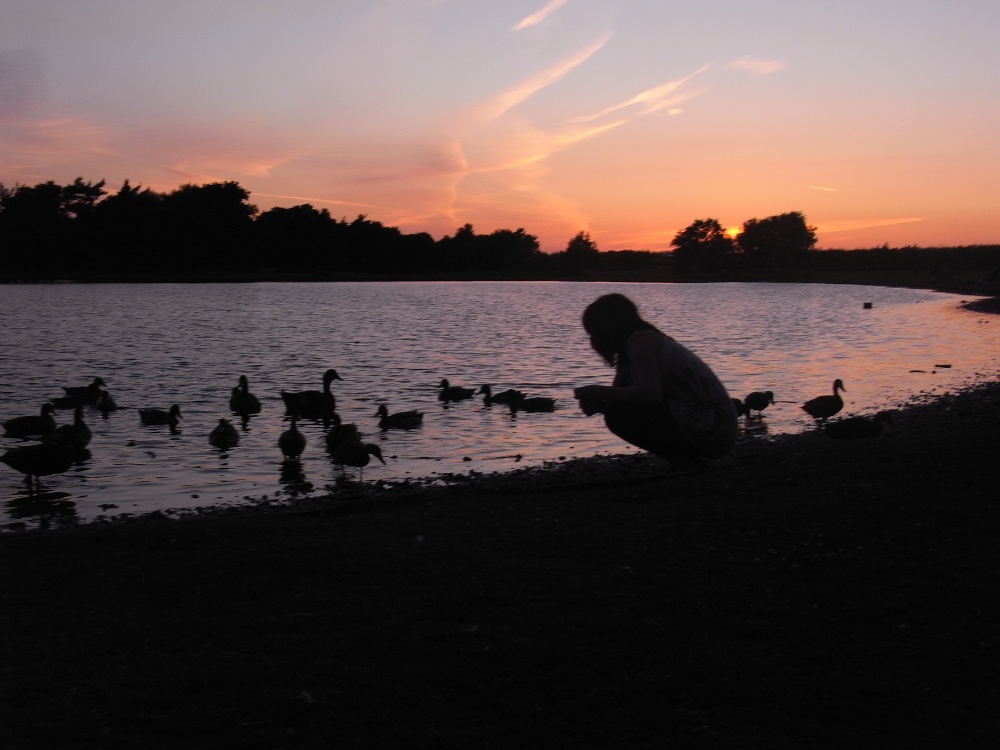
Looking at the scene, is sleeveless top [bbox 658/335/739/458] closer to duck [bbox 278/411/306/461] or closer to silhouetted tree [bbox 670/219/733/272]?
duck [bbox 278/411/306/461]

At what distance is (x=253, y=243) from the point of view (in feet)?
393

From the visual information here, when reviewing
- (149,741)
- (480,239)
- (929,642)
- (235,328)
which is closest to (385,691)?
(149,741)

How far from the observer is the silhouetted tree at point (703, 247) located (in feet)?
516

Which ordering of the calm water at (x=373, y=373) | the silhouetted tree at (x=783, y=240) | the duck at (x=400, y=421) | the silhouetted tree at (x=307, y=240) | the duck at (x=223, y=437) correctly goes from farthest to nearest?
the silhouetted tree at (x=783, y=240) < the silhouetted tree at (x=307, y=240) < the duck at (x=400, y=421) < the duck at (x=223, y=437) < the calm water at (x=373, y=373)

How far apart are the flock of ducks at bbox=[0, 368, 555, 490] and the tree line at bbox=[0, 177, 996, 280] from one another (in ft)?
312

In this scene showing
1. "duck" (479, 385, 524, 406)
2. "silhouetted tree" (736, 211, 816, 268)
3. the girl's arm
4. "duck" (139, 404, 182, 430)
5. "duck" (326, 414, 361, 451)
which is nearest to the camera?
the girl's arm

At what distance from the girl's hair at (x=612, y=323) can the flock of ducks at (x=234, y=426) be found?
16.1ft

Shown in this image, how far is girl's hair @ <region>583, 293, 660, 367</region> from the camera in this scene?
257 inches

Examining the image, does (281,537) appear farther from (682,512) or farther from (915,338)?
(915,338)

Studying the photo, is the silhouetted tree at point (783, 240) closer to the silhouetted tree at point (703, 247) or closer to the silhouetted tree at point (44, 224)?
the silhouetted tree at point (703, 247)

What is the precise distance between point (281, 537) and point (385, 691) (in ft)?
8.17

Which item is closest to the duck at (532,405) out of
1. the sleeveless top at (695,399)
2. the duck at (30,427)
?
the duck at (30,427)

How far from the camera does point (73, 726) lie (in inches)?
128

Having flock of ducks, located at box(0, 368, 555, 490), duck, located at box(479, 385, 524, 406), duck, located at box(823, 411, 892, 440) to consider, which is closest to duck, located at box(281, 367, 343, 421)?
flock of ducks, located at box(0, 368, 555, 490)
